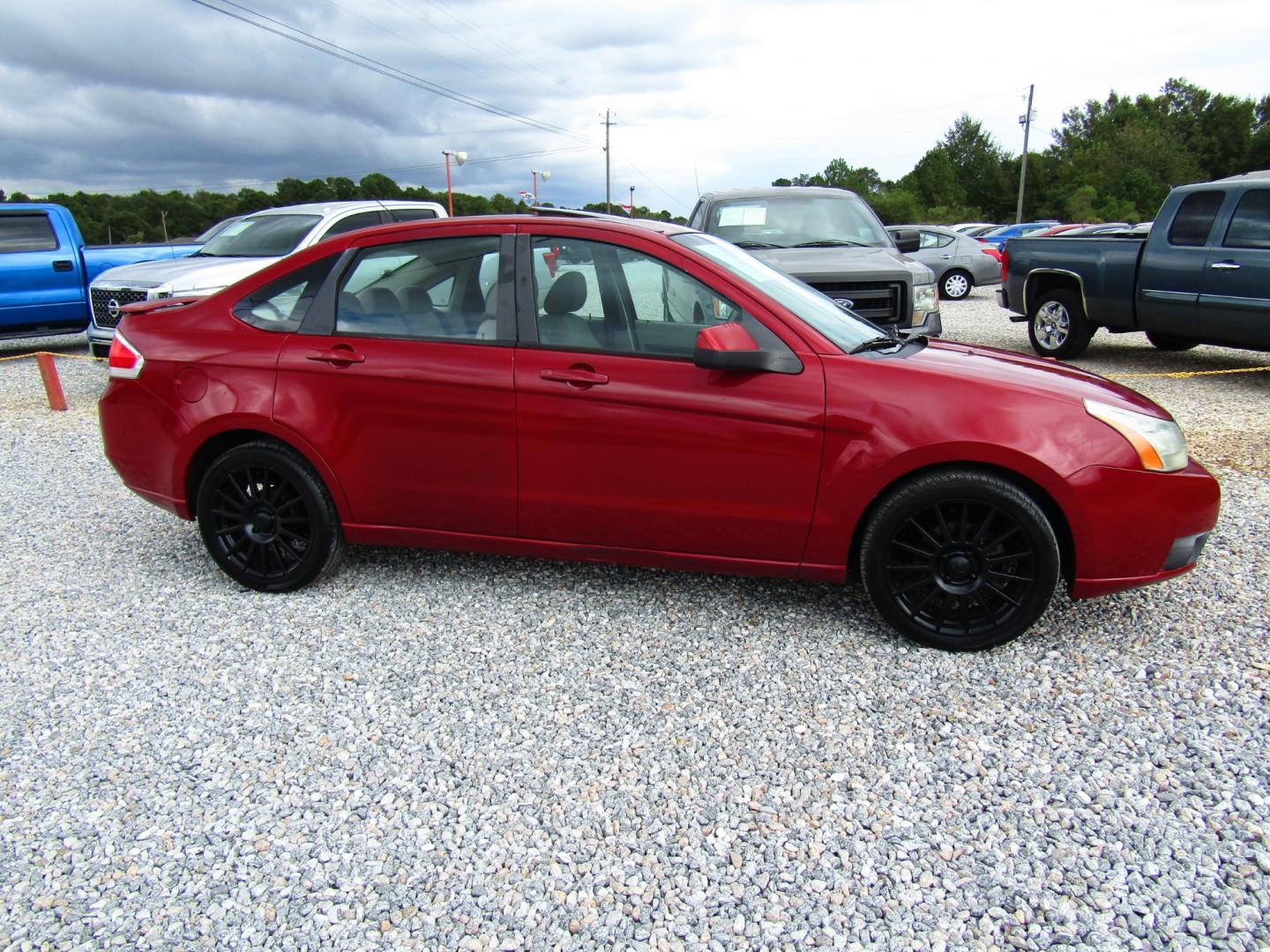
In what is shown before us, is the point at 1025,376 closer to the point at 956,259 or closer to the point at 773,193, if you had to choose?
the point at 773,193

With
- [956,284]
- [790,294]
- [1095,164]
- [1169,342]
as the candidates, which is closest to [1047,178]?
[1095,164]

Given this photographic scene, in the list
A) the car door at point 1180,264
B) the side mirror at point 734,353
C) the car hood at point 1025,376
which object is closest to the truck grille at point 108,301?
the side mirror at point 734,353

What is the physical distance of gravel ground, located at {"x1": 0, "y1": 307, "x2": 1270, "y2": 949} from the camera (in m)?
2.28

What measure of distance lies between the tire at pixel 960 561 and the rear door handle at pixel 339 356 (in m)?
2.23

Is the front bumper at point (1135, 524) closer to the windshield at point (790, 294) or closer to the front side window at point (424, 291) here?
the windshield at point (790, 294)

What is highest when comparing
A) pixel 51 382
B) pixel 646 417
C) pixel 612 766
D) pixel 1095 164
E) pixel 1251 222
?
pixel 1095 164

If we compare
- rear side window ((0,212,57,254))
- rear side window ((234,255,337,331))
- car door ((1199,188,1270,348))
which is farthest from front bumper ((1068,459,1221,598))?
rear side window ((0,212,57,254))

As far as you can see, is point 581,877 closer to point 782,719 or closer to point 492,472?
point 782,719

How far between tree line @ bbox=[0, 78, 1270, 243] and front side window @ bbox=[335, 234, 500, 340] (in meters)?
41.8

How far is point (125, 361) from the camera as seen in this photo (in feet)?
13.9

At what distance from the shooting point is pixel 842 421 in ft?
11.3

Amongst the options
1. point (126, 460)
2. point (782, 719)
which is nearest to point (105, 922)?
point (782, 719)

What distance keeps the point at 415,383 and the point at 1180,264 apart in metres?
8.51

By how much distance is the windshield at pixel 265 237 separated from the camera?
33.2ft
